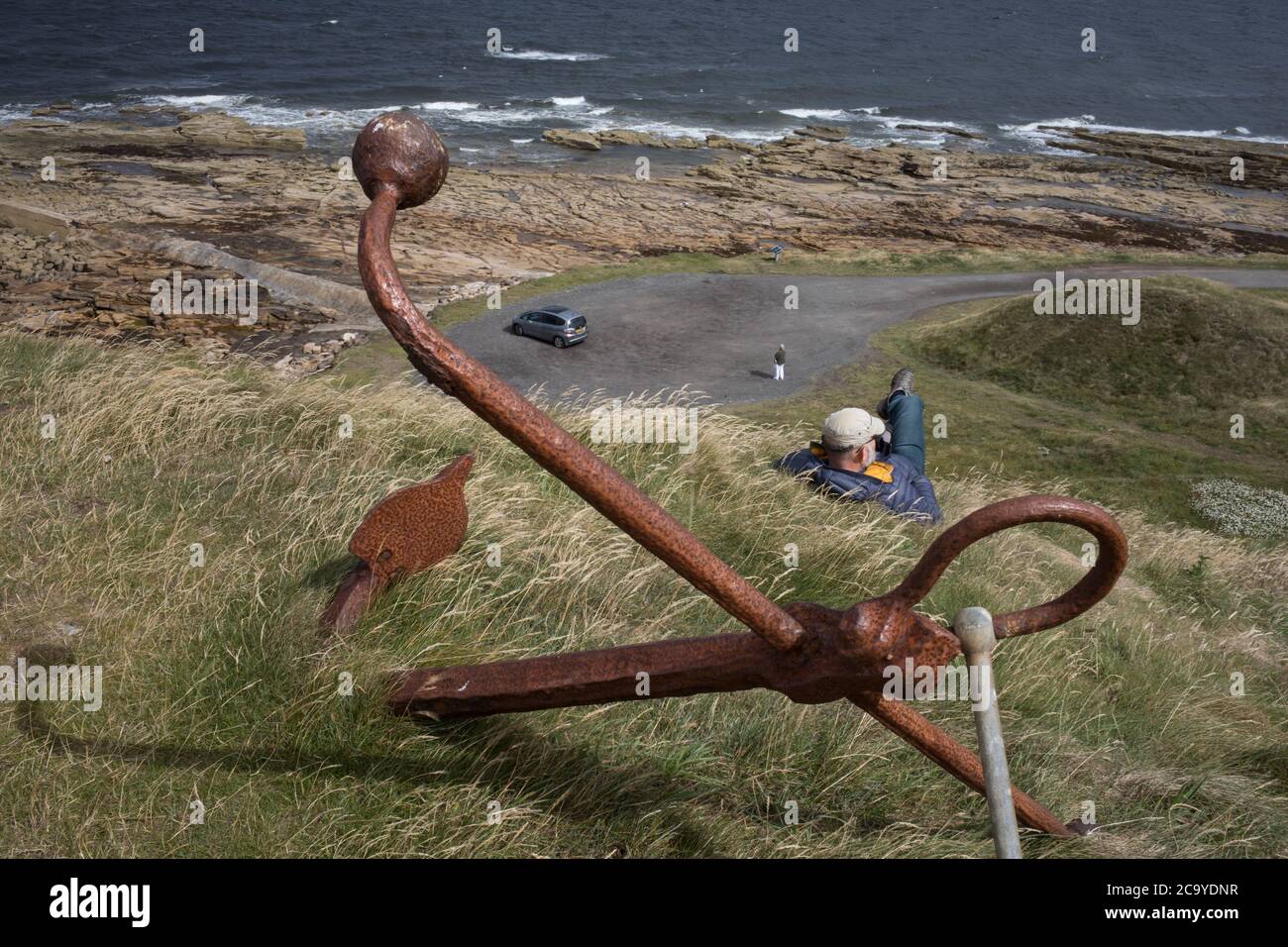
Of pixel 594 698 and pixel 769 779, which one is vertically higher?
pixel 594 698

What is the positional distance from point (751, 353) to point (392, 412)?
603 inches

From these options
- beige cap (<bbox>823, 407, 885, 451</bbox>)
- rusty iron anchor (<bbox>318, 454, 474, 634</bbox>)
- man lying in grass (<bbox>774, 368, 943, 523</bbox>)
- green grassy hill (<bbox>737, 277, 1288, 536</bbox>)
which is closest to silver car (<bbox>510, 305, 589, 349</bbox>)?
green grassy hill (<bbox>737, 277, 1288, 536</bbox>)

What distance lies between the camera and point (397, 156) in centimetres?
176

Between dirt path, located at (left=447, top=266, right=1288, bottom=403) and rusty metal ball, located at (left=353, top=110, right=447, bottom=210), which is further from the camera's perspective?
dirt path, located at (left=447, top=266, right=1288, bottom=403)

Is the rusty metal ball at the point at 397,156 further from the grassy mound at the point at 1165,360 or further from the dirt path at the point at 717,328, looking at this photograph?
the grassy mound at the point at 1165,360

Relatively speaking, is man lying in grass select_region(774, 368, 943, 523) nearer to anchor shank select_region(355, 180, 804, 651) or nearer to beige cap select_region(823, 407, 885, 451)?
beige cap select_region(823, 407, 885, 451)

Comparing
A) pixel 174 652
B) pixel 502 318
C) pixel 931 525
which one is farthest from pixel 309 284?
pixel 174 652

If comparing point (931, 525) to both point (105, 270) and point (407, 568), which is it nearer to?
point (407, 568)

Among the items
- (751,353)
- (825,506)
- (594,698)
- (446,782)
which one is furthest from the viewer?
(751,353)

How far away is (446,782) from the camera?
7.54 ft

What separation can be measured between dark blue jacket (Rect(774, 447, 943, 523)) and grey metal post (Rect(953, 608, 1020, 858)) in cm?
314

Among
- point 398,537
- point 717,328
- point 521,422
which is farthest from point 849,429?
point 717,328

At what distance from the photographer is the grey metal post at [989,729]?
1591mm

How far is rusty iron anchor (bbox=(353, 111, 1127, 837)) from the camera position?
1614 mm
